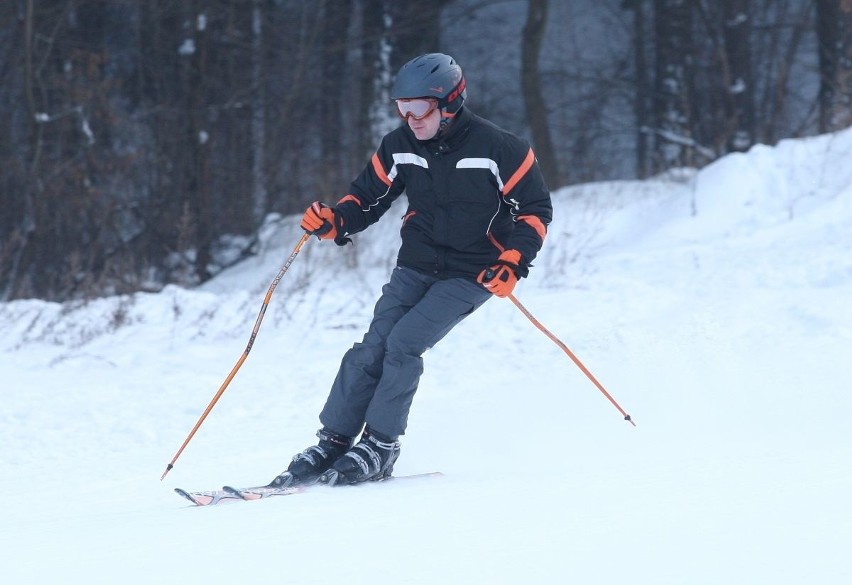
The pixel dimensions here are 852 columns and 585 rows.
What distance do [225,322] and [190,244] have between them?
5.09 meters

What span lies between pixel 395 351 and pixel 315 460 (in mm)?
512

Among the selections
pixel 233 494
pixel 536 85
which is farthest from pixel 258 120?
pixel 233 494

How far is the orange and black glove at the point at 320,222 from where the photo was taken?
421 cm

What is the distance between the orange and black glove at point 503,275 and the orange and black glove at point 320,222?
27.2 inches

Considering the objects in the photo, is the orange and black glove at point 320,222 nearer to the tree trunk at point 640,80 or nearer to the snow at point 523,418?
the snow at point 523,418

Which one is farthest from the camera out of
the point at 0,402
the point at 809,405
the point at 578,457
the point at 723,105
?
the point at 723,105

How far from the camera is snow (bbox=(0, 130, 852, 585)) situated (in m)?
2.74

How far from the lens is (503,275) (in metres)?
3.87

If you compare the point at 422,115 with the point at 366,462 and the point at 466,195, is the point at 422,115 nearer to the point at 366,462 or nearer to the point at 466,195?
the point at 466,195

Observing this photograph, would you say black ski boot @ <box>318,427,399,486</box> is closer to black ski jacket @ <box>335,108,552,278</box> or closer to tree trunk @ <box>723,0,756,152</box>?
black ski jacket @ <box>335,108,552,278</box>

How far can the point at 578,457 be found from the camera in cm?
471

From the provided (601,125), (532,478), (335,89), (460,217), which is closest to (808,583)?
(532,478)

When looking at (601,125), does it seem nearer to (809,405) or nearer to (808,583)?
(809,405)

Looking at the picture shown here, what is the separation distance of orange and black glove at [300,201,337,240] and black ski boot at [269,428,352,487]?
77 cm
